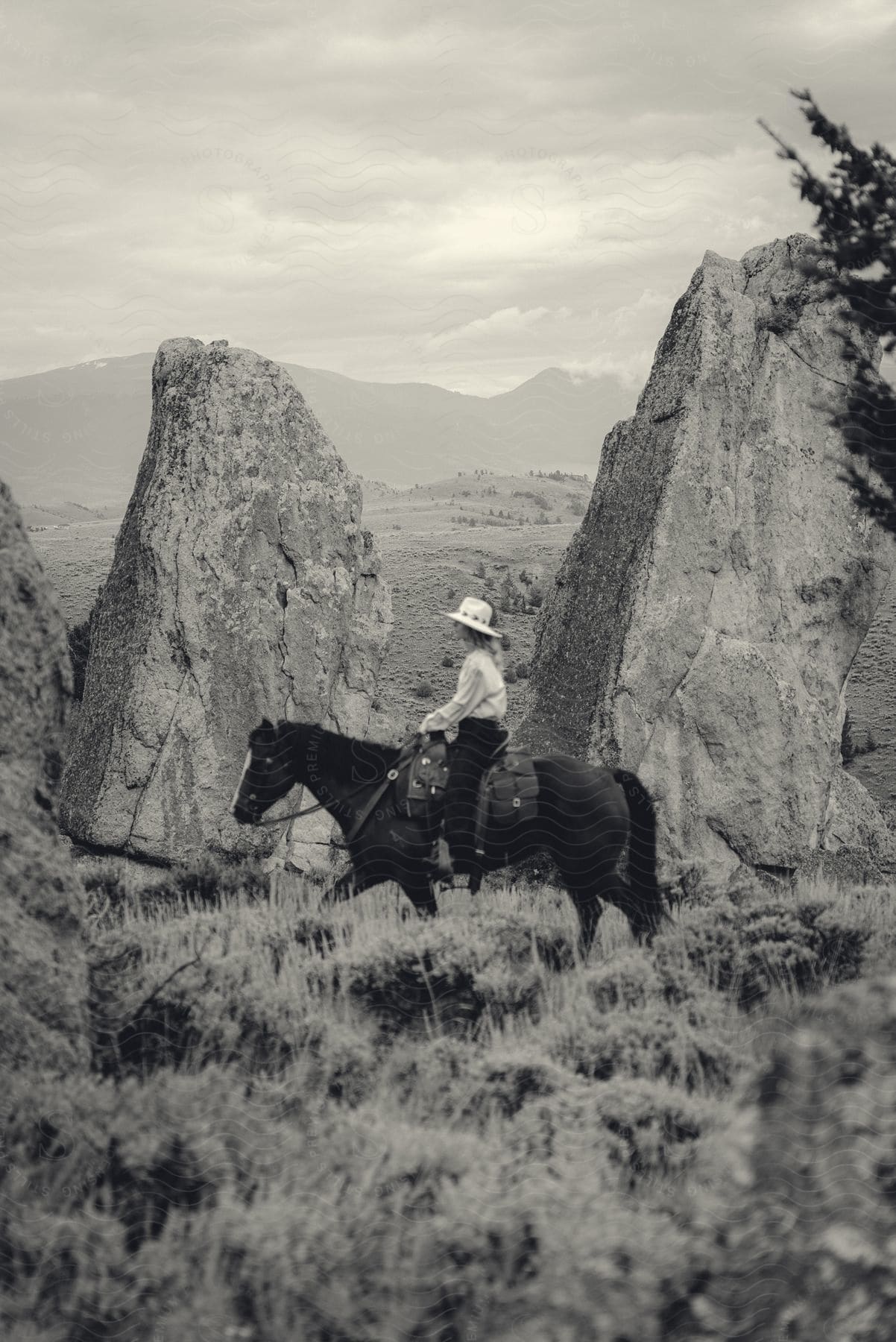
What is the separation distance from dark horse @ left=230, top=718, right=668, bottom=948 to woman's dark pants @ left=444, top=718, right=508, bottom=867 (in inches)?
7.6

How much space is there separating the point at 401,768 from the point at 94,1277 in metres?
5.62

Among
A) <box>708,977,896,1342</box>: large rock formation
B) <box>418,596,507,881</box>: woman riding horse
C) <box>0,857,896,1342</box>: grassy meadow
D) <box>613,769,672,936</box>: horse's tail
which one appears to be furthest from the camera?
<box>613,769,672,936</box>: horse's tail

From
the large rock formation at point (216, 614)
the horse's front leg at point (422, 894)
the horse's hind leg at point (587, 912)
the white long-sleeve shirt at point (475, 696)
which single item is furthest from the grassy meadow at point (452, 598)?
the horse's hind leg at point (587, 912)

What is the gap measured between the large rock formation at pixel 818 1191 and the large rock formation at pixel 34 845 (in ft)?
11.2

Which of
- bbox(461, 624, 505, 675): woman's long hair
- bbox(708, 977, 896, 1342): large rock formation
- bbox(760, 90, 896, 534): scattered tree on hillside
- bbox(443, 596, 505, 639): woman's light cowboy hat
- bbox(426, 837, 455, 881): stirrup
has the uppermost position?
bbox(760, 90, 896, 534): scattered tree on hillside

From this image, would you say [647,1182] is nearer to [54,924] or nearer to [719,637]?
[54,924]

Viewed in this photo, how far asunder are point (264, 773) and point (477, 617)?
7.04ft

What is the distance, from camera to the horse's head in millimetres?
10148

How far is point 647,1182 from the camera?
5613mm

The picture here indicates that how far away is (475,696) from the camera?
997 centimetres

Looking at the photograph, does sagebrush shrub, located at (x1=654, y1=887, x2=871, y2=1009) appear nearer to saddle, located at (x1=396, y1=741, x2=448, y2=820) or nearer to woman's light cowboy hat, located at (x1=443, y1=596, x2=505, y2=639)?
saddle, located at (x1=396, y1=741, x2=448, y2=820)

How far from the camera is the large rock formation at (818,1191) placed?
428cm

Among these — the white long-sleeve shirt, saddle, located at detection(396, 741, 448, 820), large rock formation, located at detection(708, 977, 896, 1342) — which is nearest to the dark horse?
saddle, located at detection(396, 741, 448, 820)

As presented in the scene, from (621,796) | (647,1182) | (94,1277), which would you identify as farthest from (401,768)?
(94,1277)
